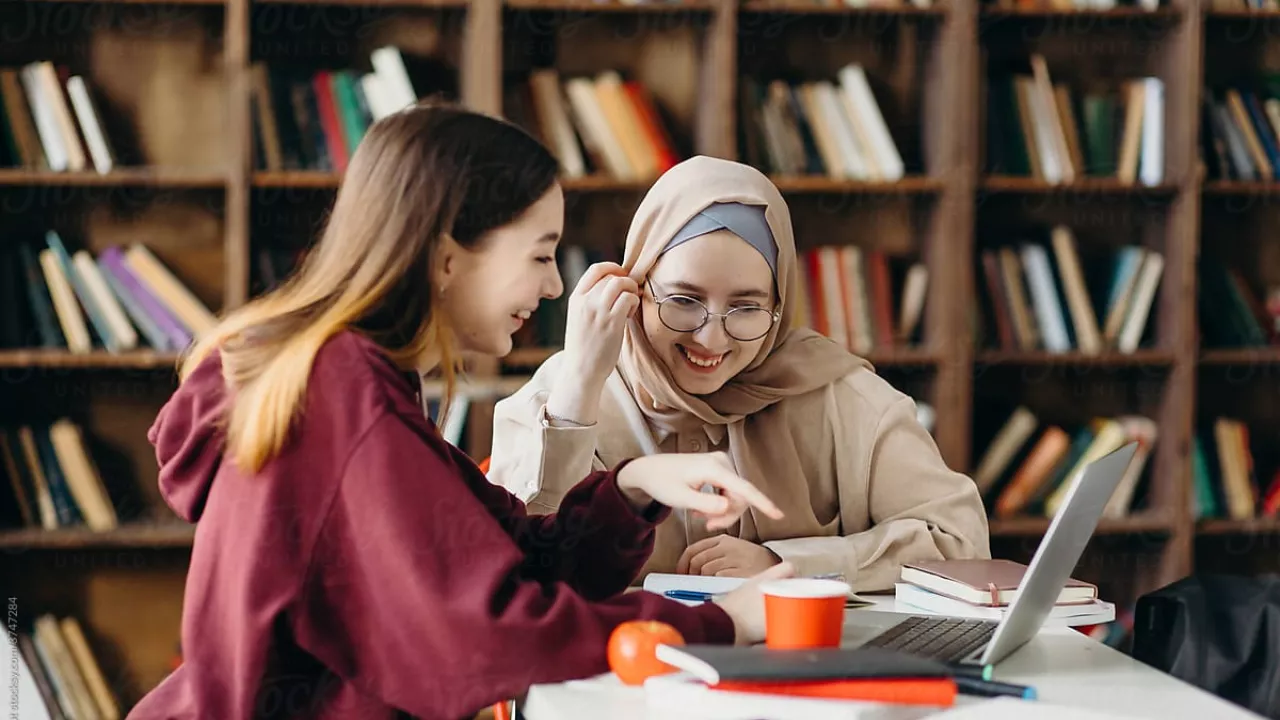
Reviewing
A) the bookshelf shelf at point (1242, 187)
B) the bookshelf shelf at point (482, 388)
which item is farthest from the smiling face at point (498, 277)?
the bookshelf shelf at point (1242, 187)

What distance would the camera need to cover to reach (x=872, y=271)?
335cm

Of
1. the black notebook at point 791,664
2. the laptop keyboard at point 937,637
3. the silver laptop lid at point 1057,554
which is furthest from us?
the laptop keyboard at point 937,637

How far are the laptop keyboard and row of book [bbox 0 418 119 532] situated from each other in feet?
7.39

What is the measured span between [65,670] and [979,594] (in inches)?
96.0

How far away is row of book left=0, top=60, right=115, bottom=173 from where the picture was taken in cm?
302

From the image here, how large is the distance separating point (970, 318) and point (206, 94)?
1968mm

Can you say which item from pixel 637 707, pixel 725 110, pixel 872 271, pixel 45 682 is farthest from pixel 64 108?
pixel 637 707

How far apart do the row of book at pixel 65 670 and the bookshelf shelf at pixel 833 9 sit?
222 centimetres

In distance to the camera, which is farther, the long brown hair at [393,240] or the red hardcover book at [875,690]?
the long brown hair at [393,240]

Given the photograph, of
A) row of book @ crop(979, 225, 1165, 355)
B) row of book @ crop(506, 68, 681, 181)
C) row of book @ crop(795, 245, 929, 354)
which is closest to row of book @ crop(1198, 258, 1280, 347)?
row of book @ crop(979, 225, 1165, 355)

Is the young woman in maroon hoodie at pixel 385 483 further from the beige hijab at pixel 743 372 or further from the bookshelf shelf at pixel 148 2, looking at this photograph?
the bookshelf shelf at pixel 148 2

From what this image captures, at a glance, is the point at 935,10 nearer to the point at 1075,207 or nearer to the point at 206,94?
the point at 1075,207

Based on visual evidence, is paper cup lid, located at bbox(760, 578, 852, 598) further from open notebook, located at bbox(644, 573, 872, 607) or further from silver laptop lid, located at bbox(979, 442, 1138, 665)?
open notebook, located at bbox(644, 573, 872, 607)

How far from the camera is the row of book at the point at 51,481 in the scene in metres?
3.06
